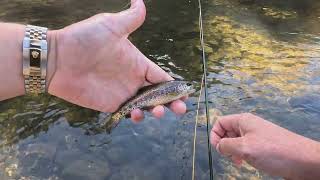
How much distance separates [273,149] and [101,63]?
1375 millimetres

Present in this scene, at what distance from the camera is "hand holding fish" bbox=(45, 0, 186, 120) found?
326 cm

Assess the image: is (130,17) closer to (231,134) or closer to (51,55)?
(51,55)

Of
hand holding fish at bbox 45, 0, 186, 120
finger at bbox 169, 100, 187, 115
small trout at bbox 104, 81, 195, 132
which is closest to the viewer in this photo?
hand holding fish at bbox 45, 0, 186, 120

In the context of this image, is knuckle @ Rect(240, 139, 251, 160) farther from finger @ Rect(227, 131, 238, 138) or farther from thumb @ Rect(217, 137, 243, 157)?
finger @ Rect(227, 131, 238, 138)

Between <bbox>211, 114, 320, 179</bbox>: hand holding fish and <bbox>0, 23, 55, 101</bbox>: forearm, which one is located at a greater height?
<bbox>0, 23, 55, 101</bbox>: forearm

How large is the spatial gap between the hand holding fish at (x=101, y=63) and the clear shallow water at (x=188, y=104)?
1879 mm

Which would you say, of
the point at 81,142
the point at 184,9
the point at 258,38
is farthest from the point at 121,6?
the point at 81,142

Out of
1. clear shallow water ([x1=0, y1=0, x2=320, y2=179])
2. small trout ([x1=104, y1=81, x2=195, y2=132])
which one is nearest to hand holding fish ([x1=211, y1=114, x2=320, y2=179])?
small trout ([x1=104, y1=81, x2=195, y2=132])

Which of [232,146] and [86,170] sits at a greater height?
Result: [232,146]

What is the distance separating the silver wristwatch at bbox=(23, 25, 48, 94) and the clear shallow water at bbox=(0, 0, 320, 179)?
2446 mm

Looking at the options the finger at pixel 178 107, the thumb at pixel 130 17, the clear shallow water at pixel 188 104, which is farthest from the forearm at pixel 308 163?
the clear shallow water at pixel 188 104

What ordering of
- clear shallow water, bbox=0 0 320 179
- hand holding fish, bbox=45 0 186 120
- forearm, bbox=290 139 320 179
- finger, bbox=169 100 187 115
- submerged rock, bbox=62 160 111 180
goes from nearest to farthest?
forearm, bbox=290 139 320 179 < hand holding fish, bbox=45 0 186 120 < finger, bbox=169 100 187 115 < submerged rock, bbox=62 160 111 180 < clear shallow water, bbox=0 0 320 179

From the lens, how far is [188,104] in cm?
653

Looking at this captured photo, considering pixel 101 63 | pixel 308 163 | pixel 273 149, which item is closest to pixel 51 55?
pixel 101 63
